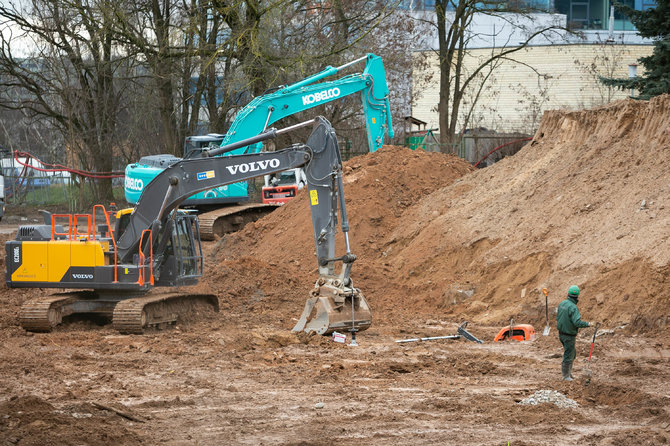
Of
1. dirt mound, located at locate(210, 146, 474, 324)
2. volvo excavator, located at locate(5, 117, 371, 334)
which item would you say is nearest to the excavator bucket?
volvo excavator, located at locate(5, 117, 371, 334)

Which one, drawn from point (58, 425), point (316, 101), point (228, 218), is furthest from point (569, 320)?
point (228, 218)

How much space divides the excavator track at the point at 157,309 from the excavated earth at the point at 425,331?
0.67 ft

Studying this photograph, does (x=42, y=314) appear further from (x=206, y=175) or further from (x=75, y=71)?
(x=75, y=71)

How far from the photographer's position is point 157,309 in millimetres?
13609

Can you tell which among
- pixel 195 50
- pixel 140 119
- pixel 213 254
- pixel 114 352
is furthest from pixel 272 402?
pixel 140 119

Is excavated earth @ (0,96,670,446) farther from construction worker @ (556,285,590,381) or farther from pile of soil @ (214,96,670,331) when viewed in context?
construction worker @ (556,285,590,381)

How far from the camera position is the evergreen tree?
69.4 ft

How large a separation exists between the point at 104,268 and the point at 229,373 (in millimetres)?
3735

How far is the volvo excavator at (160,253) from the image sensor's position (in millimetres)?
12828

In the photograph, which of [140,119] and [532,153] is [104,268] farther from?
[140,119]

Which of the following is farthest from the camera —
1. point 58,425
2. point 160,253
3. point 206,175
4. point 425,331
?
point 160,253

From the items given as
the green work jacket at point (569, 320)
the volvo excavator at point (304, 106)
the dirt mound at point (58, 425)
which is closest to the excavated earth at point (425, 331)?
the dirt mound at point (58, 425)

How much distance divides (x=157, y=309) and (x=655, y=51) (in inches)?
563

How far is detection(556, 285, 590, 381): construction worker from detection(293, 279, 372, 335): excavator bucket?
3530mm
